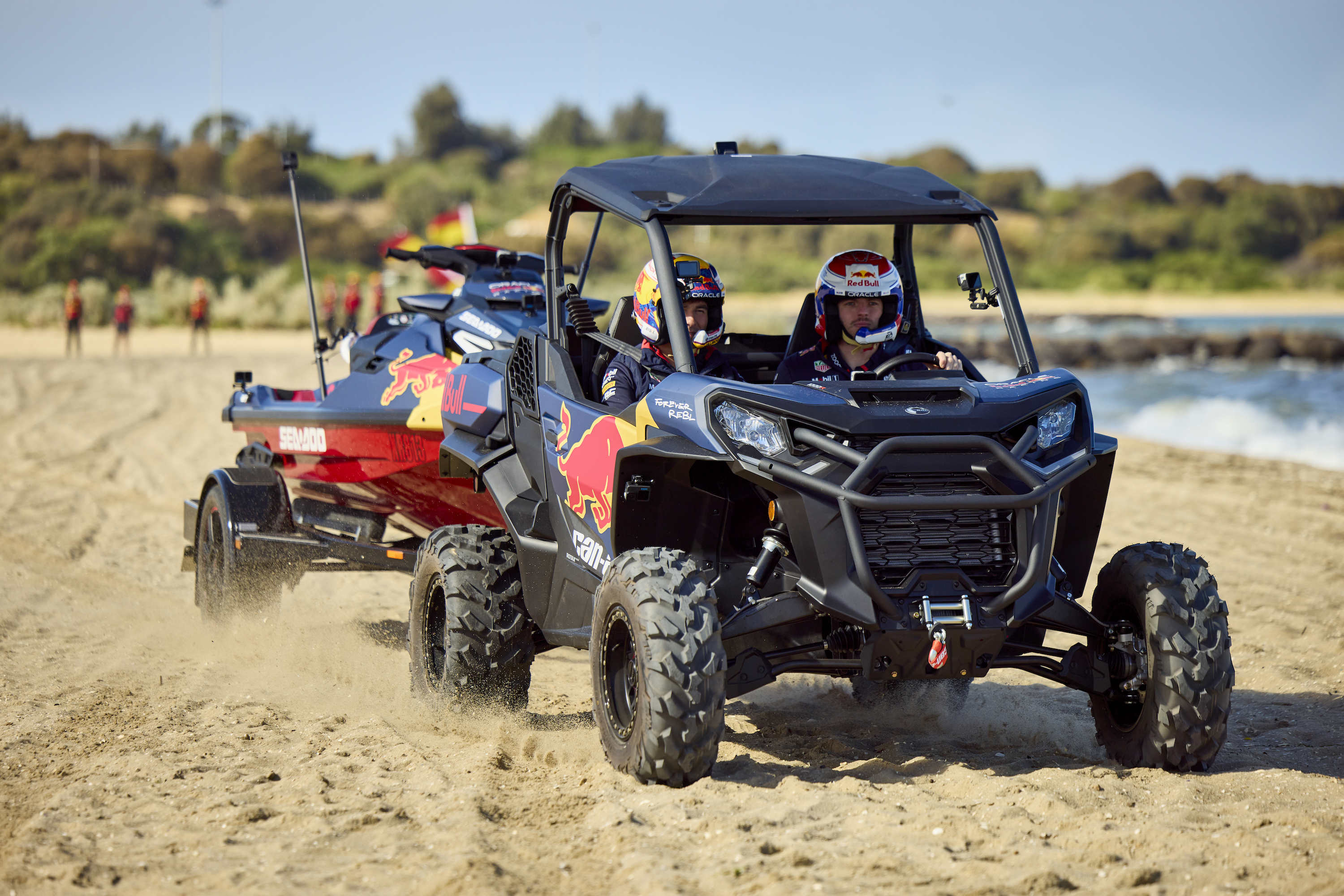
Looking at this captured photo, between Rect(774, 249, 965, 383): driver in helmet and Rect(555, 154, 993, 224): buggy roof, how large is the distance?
33cm

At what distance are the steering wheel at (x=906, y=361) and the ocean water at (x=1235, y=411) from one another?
10272 mm

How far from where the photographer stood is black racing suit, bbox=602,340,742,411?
537cm

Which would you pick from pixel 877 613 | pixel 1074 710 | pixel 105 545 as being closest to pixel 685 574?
pixel 877 613

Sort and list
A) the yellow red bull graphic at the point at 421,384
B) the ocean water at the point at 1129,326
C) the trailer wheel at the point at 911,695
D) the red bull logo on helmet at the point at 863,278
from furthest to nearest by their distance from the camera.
A: the ocean water at the point at 1129,326, the yellow red bull graphic at the point at 421,384, the trailer wheel at the point at 911,695, the red bull logo on helmet at the point at 863,278

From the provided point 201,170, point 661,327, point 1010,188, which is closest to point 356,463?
point 661,327

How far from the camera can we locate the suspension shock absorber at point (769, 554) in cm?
466

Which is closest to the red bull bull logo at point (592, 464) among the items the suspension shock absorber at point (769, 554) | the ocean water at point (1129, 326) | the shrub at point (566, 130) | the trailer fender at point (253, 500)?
the suspension shock absorber at point (769, 554)

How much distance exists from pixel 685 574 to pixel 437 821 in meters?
1.15

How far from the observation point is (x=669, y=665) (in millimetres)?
4453

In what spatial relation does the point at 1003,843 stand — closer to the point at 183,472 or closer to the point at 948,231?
the point at 183,472

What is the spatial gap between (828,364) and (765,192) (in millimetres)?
898

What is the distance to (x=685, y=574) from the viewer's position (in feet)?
15.2

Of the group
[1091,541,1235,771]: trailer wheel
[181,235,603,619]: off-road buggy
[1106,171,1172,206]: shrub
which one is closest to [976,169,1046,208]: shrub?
[1106,171,1172,206]: shrub

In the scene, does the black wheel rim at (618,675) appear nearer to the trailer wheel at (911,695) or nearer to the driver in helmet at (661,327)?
the driver in helmet at (661,327)
